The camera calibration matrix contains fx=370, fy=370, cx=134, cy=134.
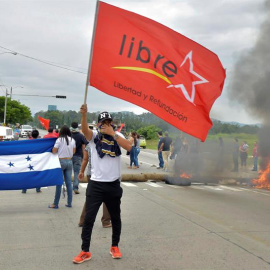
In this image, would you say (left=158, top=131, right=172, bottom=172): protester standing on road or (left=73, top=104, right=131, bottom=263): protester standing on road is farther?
(left=158, top=131, right=172, bottom=172): protester standing on road

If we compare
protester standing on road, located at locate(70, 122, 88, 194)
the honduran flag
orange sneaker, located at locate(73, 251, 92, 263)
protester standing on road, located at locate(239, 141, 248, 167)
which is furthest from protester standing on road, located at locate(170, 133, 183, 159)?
orange sneaker, located at locate(73, 251, 92, 263)

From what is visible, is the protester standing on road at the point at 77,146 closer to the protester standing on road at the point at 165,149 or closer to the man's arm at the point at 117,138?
Result: the man's arm at the point at 117,138

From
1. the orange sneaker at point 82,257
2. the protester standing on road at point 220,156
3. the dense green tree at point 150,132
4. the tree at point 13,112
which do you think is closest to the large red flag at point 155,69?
the orange sneaker at point 82,257

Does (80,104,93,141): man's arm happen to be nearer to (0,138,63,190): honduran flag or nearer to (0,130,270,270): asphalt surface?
(0,130,270,270): asphalt surface

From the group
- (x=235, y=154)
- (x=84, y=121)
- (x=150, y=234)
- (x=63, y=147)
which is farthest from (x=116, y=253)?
(x=235, y=154)

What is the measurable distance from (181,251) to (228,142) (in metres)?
12.1

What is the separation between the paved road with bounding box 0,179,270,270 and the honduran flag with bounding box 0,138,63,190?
50 centimetres

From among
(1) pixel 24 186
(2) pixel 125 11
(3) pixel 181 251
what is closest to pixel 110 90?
(2) pixel 125 11

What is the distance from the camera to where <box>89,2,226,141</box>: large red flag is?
19.0 feet

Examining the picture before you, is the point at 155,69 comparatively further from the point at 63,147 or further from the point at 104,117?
the point at 63,147

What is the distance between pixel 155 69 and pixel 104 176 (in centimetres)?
248

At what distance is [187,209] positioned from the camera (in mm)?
7512

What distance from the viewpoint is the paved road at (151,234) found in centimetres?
431

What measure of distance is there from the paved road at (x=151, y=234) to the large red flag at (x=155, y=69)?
1.67m
